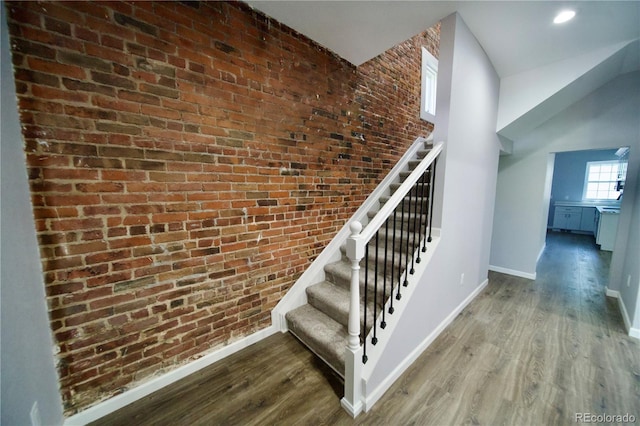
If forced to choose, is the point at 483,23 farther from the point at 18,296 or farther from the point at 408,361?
the point at 18,296

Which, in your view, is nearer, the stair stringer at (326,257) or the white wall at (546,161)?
the stair stringer at (326,257)

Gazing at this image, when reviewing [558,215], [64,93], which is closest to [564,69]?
[64,93]

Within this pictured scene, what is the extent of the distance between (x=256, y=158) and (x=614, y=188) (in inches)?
411

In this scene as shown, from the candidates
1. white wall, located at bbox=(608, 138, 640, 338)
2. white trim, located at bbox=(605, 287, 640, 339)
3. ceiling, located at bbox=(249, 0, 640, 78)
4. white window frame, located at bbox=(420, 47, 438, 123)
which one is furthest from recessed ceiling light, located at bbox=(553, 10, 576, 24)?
white trim, located at bbox=(605, 287, 640, 339)

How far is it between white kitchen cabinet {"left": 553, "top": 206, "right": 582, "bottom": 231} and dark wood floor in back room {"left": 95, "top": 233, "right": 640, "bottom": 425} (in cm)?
668

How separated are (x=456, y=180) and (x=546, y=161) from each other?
8.35 feet

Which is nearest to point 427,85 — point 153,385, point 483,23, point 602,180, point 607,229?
point 483,23

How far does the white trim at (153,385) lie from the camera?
1.32 metres

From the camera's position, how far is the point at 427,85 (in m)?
3.73

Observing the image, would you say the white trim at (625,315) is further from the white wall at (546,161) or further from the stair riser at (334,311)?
the stair riser at (334,311)

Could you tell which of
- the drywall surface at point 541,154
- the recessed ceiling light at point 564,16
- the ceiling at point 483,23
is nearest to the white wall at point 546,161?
the drywall surface at point 541,154

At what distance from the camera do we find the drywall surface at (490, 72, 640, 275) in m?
2.87

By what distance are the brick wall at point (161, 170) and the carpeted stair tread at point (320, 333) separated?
0.29 m

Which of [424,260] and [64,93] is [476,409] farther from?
[64,93]
